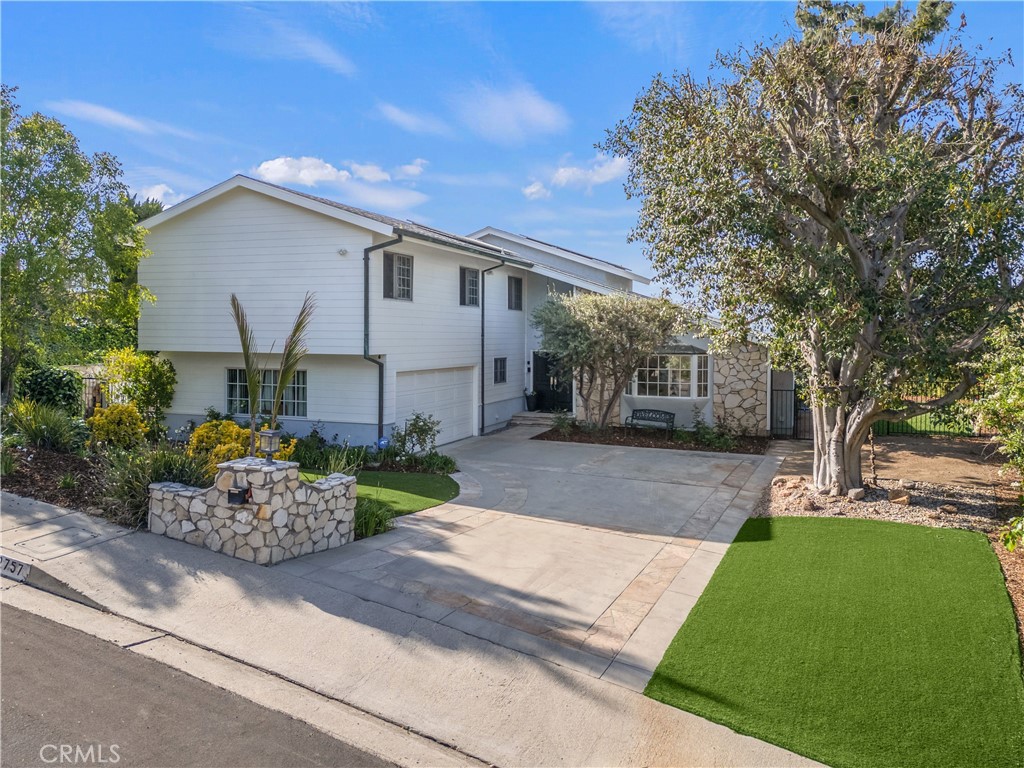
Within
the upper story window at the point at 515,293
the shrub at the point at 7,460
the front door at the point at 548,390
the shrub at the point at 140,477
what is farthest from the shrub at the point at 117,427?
the front door at the point at 548,390

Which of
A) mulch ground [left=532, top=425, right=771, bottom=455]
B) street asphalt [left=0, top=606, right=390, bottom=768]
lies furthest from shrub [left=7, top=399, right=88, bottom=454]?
mulch ground [left=532, top=425, right=771, bottom=455]

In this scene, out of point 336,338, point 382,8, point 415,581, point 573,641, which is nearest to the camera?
point 573,641

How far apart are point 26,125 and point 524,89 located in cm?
855

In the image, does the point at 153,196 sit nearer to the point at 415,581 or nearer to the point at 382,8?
the point at 382,8

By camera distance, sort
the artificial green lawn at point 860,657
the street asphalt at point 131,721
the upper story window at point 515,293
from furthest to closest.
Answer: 1. the upper story window at point 515,293
2. the artificial green lawn at point 860,657
3. the street asphalt at point 131,721

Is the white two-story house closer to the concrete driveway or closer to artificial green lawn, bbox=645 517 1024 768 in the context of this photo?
the concrete driveway

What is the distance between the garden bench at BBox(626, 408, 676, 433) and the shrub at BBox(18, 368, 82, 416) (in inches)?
547

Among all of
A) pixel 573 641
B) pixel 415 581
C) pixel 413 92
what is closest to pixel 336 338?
pixel 413 92

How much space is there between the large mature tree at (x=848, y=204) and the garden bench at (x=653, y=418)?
22.9 feet

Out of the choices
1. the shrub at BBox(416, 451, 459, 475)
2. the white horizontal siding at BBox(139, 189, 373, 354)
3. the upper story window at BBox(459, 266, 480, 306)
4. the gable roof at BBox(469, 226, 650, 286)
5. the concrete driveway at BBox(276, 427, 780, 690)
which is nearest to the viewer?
the concrete driveway at BBox(276, 427, 780, 690)

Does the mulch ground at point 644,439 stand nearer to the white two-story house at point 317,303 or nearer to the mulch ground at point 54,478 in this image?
the white two-story house at point 317,303

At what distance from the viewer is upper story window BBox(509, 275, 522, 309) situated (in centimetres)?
2089

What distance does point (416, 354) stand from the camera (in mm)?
15430

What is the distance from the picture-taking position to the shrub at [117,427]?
11.6 metres
